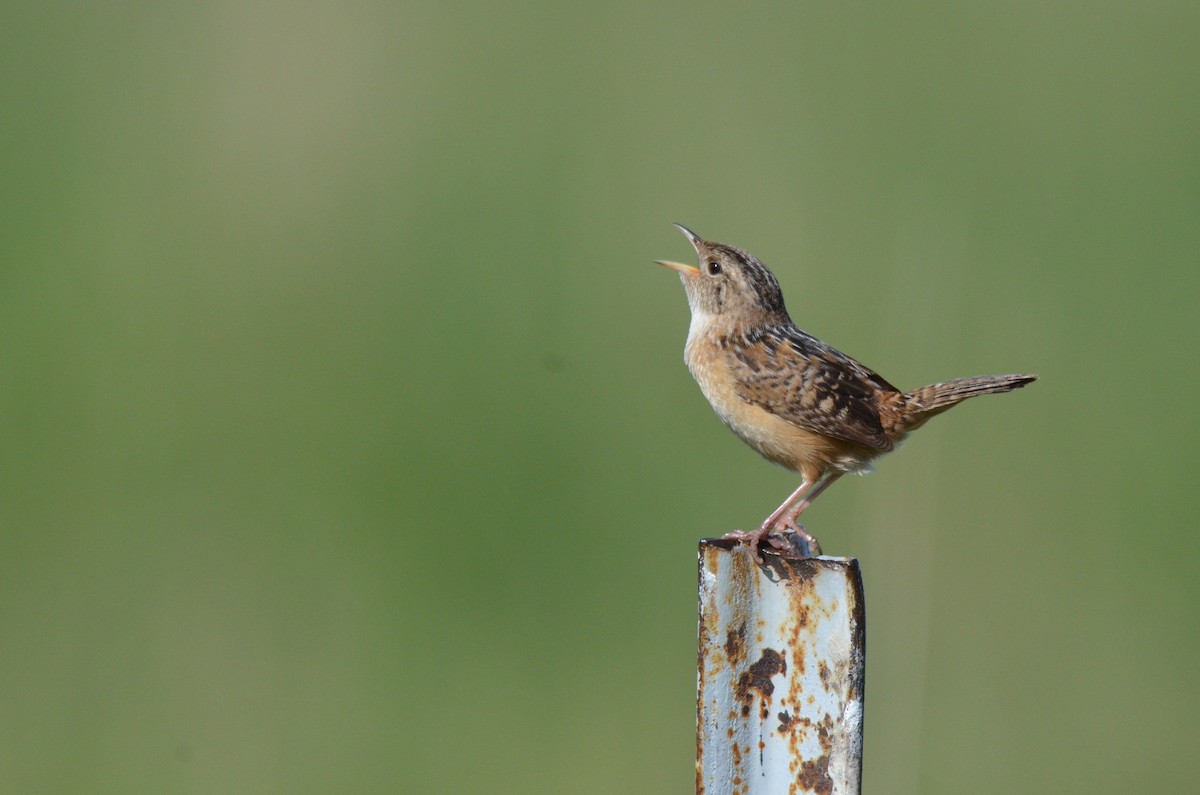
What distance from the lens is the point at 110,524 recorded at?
5527 mm

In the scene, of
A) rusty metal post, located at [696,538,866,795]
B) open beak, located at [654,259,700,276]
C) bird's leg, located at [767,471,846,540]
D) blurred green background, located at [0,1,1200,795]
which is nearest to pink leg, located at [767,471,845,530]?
bird's leg, located at [767,471,846,540]

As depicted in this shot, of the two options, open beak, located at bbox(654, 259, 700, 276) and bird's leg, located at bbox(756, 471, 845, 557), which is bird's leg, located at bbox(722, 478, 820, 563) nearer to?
bird's leg, located at bbox(756, 471, 845, 557)

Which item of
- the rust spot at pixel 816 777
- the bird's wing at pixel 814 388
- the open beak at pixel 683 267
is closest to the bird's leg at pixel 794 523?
the bird's wing at pixel 814 388

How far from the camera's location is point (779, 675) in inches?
81.1

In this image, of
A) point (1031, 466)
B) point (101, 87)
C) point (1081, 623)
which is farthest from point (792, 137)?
point (101, 87)

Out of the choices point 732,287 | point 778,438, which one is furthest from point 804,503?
point 732,287

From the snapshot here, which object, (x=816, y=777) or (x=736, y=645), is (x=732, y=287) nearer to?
(x=736, y=645)

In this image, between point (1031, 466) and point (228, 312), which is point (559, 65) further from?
point (1031, 466)

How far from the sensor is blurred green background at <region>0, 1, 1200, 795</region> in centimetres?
498

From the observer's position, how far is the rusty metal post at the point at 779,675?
198 centimetres

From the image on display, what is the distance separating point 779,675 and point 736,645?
0.26ft

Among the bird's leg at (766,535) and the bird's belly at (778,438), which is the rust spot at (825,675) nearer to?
the bird's leg at (766,535)

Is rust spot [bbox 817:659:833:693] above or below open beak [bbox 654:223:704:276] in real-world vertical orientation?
below

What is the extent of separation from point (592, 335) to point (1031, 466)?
201 centimetres
